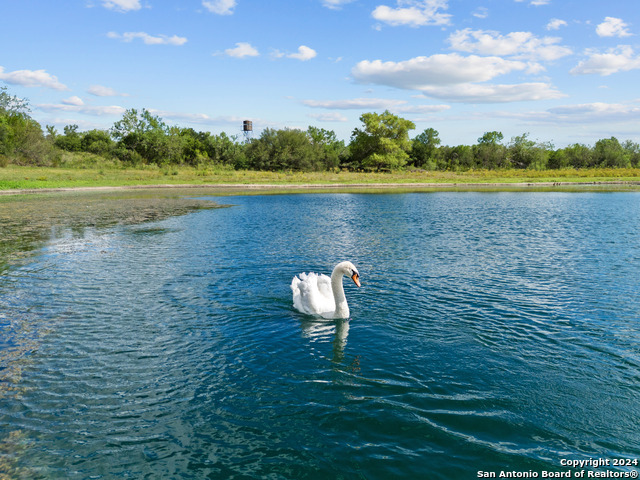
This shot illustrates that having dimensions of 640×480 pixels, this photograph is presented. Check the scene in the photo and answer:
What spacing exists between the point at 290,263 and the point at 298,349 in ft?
25.6

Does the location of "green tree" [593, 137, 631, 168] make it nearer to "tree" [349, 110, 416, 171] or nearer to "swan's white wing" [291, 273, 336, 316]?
"tree" [349, 110, 416, 171]

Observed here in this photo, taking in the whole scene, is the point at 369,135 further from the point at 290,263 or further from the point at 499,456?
the point at 499,456

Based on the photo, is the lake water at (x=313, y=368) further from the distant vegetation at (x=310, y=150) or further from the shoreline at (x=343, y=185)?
the distant vegetation at (x=310, y=150)

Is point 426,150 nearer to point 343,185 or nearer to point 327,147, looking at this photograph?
point 327,147

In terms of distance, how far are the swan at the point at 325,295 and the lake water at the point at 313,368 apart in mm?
315

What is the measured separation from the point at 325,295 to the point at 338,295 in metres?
0.83

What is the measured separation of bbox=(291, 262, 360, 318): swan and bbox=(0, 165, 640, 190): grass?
178ft

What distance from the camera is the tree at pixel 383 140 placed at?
10544 cm

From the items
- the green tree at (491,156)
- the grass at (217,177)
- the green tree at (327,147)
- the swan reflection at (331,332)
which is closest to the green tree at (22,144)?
the grass at (217,177)

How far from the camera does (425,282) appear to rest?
13836 millimetres

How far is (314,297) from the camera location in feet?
34.5

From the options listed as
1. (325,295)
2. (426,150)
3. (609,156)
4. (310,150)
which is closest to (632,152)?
(609,156)

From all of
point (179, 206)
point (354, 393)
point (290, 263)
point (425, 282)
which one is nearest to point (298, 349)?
point (354, 393)

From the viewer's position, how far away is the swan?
994cm
